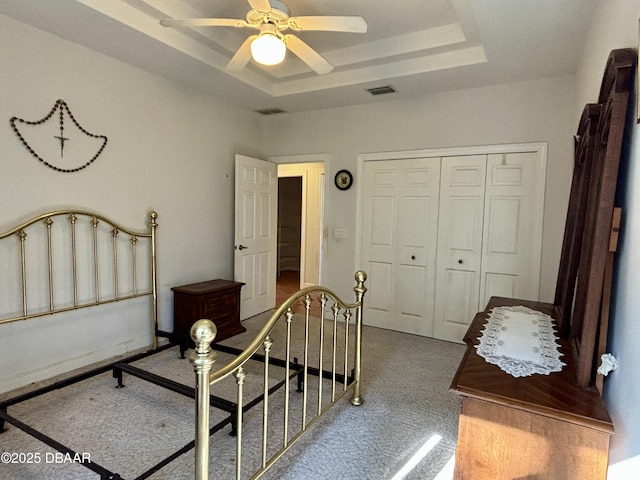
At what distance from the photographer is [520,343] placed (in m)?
1.78

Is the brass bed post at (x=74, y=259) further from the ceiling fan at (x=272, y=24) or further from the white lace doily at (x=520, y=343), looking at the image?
the white lace doily at (x=520, y=343)

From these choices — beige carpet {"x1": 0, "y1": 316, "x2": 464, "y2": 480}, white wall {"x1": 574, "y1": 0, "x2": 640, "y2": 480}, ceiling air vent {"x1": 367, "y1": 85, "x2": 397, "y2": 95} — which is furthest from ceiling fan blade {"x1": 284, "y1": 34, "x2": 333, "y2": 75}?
beige carpet {"x1": 0, "y1": 316, "x2": 464, "y2": 480}

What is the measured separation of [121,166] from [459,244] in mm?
3295

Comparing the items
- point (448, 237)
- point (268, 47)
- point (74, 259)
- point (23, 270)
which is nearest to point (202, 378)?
point (268, 47)

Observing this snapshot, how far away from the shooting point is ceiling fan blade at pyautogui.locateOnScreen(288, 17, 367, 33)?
6.99 ft

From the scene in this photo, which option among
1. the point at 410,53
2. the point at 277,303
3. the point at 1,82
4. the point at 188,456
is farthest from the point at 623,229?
the point at 277,303

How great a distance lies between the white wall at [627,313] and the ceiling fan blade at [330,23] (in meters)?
1.23

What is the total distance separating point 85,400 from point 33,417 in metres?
0.28

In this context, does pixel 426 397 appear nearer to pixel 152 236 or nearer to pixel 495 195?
pixel 495 195

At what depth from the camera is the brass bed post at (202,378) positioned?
3.78 ft

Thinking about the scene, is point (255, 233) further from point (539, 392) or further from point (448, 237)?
point (539, 392)

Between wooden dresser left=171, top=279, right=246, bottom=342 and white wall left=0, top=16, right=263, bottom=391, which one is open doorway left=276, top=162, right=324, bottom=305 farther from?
wooden dresser left=171, top=279, right=246, bottom=342

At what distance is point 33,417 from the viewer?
226 cm

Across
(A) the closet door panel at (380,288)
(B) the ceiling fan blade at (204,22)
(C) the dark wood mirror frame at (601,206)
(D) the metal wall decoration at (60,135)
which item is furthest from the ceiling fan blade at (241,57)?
(A) the closet door panel at (380,288)
